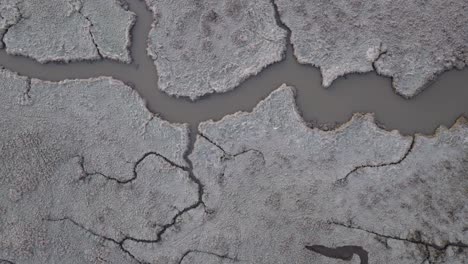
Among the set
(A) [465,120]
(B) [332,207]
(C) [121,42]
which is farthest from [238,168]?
(A) [465,120]

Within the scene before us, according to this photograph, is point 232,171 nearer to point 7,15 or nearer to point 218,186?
point 218,186

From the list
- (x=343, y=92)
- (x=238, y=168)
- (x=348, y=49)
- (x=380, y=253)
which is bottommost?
(x=380, y=253)

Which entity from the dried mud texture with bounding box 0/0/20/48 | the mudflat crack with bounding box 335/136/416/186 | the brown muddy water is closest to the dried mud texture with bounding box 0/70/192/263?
the brown muddy water

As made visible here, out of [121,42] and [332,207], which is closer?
[332,207]

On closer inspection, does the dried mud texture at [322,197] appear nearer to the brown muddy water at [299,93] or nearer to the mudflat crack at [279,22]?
the brown muddy water at [299,93]

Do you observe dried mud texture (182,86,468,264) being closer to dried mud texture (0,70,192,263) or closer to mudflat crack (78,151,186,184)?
mudflat crack (78,151,186,184)

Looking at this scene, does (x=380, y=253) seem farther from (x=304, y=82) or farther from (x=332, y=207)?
(x=304, y=82)
